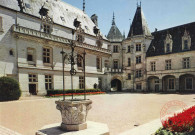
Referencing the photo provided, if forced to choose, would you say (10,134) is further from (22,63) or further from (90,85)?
(90,85)

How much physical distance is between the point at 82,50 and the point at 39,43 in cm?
785

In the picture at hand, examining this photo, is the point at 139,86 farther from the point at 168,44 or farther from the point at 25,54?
the point at 25,54

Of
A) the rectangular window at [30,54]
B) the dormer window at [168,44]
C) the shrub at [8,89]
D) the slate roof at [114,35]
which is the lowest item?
the shrub at [8,89]

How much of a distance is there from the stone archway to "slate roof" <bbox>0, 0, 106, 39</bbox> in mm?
18878

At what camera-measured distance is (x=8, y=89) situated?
1460cm

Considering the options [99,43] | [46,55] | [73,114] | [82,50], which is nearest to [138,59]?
[99,43]

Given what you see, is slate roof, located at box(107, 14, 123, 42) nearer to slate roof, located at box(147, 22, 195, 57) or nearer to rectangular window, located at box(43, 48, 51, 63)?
slate roof, located at box(147, 22, 195, 57)

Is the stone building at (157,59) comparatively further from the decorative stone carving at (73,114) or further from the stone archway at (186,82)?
the decorative stone carving at (73,114)

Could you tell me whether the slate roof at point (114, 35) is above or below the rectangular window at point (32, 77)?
above

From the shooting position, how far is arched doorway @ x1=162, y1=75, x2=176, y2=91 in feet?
90.7

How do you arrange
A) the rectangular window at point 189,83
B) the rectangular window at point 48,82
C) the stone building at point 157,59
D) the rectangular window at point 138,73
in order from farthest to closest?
1. the rectangular window at point 138,73
2. the stone building at point 157,59
3. the rectangular window at point 189,83
4. the rectangular window at point 48,82

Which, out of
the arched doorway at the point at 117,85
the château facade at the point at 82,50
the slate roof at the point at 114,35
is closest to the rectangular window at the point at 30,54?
the château facade at the point at 82,50

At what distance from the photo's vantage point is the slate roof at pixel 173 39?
27181 mm

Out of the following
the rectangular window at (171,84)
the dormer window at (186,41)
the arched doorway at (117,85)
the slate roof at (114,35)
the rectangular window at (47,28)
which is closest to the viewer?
the rectangular window at (47,28)
